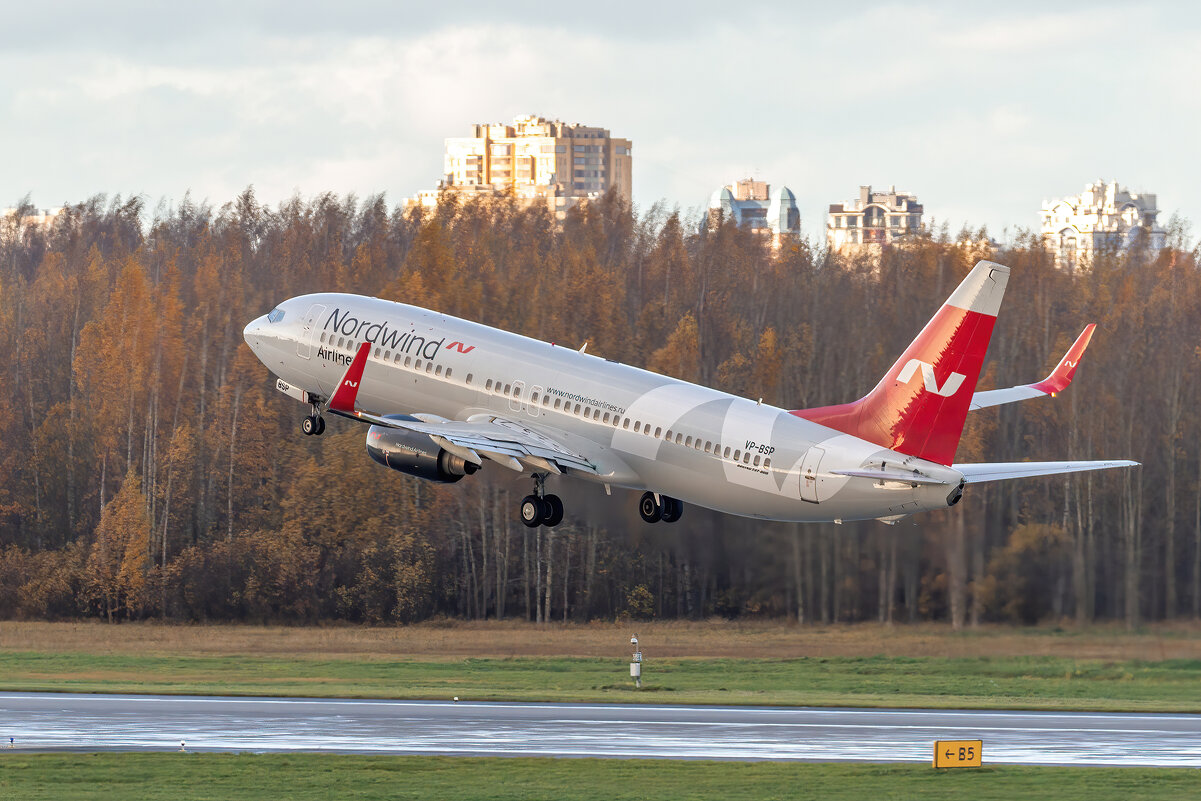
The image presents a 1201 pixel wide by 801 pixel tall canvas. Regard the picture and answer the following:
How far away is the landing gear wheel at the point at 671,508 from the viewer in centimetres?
5847

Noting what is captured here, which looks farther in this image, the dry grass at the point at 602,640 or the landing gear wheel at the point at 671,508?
the dry grass at the point at 602,640

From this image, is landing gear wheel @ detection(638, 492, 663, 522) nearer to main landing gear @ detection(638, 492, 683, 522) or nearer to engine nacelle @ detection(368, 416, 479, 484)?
main landing gear @ detection(638, 492, 683, 522)

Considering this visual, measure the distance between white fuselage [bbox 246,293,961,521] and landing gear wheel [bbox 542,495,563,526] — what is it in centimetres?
114

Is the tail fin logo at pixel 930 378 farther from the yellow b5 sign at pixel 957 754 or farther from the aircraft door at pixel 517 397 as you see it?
the aircraft door at pixel 517 397

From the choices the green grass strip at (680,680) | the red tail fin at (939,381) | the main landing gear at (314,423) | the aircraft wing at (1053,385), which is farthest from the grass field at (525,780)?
the main landing gear at (314,423)

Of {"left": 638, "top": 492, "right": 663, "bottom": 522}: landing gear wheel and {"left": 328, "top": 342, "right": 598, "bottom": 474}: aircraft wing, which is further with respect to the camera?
{"left": 638, "top": 492, "right": 663, "bottom": 522}: landing gear wheel

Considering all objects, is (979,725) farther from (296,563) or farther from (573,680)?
(296,563)

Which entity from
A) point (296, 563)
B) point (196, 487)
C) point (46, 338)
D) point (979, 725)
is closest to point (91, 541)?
point (196, 487)

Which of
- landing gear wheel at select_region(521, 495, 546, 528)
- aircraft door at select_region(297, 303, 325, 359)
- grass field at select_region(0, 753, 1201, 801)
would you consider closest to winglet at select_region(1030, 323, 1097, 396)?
grass field at select_region(0, 753, 1201, 801)

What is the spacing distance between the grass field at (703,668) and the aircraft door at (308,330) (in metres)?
11.8

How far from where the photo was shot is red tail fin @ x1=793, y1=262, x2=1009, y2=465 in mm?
51125

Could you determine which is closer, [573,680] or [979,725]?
[979,725]

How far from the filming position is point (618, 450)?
185 ft

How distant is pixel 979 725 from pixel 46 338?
3463 inches
